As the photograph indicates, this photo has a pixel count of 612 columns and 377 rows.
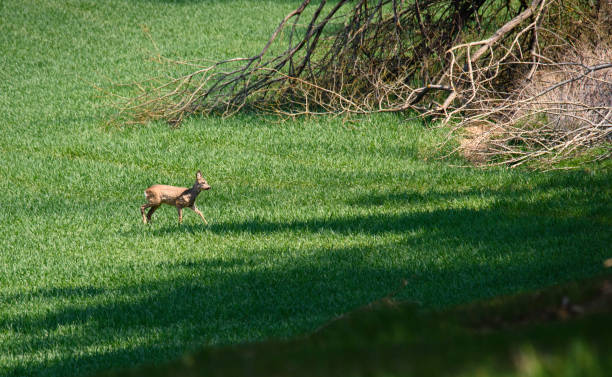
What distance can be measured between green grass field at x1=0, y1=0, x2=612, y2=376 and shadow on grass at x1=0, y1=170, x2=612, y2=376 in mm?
25

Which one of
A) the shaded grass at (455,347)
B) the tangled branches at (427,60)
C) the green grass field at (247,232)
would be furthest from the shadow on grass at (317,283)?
the tangled branches at (427,60)

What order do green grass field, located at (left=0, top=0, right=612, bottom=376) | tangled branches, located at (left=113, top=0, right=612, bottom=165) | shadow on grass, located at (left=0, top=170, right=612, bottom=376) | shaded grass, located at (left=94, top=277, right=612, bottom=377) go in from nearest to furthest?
shaded grass, located at (left=94, top=277, right=612, bottom=377) → shadow on grass, located at (left=0, top=170, right=612, bottom=376) → green grass field, located at (left=0, top=0, right=612, bottom=376) → tangled branches, located at (left=113, top=0, right=612, bottom=165)

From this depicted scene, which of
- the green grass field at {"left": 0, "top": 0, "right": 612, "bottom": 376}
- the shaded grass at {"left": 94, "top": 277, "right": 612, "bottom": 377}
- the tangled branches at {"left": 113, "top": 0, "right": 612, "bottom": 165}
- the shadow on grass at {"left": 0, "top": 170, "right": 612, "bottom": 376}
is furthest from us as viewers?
the tangled branches at {"left": 113, "top": 0, "right": 612, "bottom": 165}

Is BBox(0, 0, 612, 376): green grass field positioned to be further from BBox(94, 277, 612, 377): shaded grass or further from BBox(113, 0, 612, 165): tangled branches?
BBox(94, 277, 612, 377): shaded grass

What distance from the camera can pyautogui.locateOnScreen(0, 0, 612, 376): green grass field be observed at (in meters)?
6.83

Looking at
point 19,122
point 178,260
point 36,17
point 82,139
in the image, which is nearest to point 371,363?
point 178,260

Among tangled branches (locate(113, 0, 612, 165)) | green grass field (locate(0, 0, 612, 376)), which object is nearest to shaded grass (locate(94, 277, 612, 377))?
green grass field (locate(0, 0, 612, 376))

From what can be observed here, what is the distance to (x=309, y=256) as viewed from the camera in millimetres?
8508

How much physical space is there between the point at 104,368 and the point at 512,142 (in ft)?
32.7

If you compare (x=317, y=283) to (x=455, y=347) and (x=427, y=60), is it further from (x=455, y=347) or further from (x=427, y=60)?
(x=427, y=60)

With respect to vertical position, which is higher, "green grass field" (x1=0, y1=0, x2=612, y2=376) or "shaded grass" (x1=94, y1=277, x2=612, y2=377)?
"shaded grass" (x1=94, y1=277, x2=612, y2=377)

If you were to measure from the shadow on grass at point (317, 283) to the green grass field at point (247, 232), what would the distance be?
0.02 meters

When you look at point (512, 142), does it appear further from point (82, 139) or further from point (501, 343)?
point (501, 343)

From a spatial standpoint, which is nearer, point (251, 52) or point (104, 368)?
point (104, 368)
